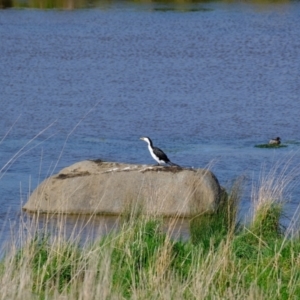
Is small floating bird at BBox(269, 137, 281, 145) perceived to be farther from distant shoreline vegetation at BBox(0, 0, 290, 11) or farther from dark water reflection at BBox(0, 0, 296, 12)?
distant shoreline vegetation at BBox(0, 0, 290, 11)

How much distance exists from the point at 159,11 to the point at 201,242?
3394 centimetres

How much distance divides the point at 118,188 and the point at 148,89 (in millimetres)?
11988

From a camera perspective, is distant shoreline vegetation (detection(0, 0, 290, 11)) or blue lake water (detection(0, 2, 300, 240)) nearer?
blue lake water (detection(0, 2, 300, 240))

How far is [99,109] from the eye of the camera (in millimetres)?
22016

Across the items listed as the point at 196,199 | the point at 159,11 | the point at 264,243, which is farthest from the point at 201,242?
the point at 159,11

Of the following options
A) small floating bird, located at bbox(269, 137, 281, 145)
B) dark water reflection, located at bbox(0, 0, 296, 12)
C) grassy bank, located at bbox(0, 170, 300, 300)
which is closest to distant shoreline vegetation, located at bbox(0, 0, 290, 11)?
dark water reflection, located at bbox(0, 0, 296, 12)

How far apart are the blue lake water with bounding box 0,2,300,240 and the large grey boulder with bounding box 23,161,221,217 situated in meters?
0.38

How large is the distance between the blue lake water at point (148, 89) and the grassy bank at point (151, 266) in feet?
4.30

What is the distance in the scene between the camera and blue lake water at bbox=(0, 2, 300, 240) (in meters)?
16.8

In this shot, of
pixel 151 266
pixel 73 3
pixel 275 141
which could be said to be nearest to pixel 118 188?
pixel 151 266

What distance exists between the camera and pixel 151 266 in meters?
8.78

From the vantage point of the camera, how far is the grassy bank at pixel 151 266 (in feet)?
25.0

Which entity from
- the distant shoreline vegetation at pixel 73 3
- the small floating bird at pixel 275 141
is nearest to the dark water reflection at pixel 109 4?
the distant shoreline vegetation at pixel 73 3

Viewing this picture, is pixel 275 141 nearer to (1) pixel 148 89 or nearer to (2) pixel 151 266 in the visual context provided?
(1) pixel 148 89
